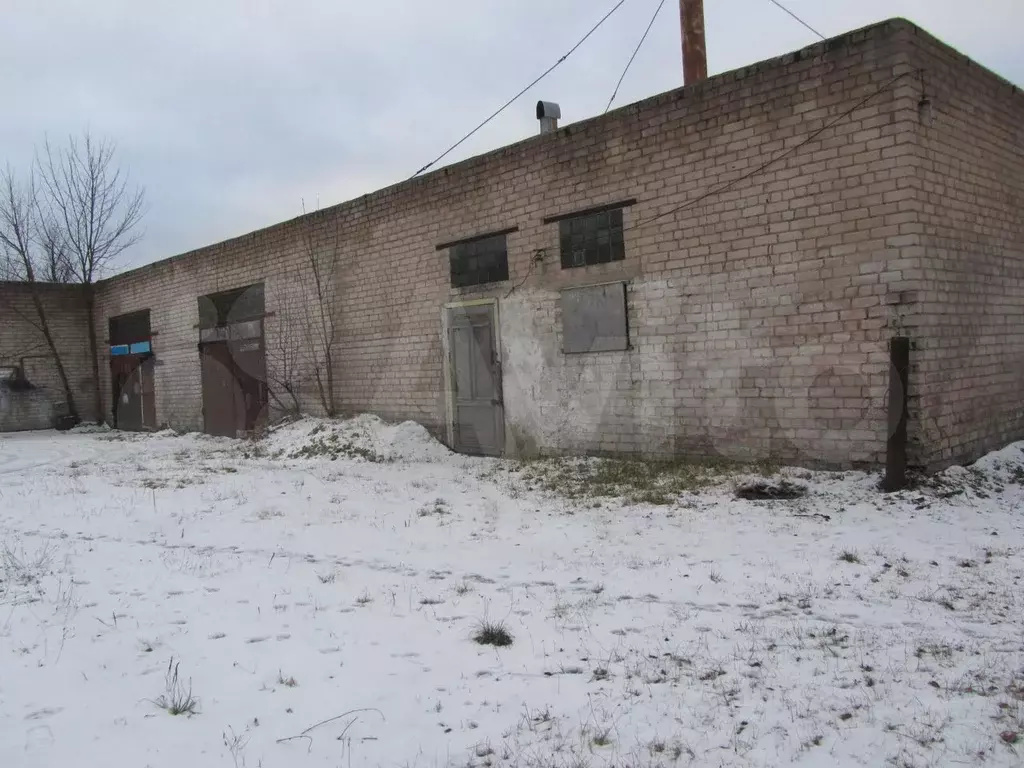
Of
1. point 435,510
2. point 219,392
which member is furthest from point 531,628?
point 219,392

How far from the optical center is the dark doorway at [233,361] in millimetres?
14719

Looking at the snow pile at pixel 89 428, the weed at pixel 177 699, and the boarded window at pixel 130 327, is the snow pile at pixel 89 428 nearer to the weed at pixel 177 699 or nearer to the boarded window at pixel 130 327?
the boarded window at pixel 130 327

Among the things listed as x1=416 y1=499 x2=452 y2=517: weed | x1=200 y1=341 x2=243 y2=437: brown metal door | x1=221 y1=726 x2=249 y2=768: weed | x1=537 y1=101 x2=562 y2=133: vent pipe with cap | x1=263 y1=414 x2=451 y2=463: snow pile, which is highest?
x1=537 y1=101 x2=562 y2=133: vent pipe with cap

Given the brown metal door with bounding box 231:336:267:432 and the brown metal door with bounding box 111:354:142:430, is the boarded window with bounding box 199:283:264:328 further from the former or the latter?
the brown metal door with bounding box 111:354:142:430

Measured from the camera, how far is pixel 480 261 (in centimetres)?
1045

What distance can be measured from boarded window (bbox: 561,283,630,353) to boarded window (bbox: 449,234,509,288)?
133cm

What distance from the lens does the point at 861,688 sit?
10.1 ft

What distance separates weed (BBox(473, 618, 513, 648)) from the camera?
3.80 m

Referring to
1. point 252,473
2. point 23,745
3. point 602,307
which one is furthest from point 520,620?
point 252,473

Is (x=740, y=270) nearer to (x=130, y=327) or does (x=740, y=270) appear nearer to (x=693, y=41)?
(x=693, y=41)

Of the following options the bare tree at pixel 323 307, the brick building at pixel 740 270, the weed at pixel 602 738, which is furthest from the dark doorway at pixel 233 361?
the weed at pixel 602 738

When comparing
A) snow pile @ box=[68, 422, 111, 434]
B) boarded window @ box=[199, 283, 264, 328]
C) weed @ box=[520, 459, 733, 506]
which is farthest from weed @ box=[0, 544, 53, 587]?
snow pile @ box=[68, 422, 111, 434]

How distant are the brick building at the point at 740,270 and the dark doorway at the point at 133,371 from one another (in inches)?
388

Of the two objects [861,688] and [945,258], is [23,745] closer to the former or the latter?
[861,688]
